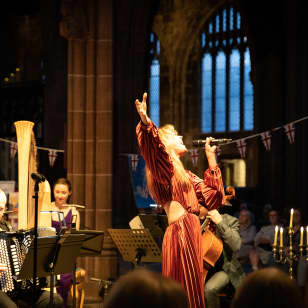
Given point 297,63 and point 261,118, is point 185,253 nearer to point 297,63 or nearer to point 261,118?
point 297,63

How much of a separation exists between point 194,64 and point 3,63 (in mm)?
7143

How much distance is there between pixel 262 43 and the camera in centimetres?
1891

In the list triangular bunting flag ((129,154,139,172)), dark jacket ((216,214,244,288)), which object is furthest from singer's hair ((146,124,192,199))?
triangular bunting flag ((129,154,139,172))

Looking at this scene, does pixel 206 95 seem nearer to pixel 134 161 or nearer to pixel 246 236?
pixel 246 236

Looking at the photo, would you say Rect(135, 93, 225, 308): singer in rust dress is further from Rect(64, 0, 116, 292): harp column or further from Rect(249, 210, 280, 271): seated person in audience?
Rect(249, 210, 280, 271): seated person in audience

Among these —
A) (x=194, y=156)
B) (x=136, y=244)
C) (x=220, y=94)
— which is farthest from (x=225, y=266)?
(x=220, y=94)

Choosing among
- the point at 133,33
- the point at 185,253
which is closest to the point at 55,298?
the point at 185,253

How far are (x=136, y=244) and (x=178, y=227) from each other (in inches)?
75.6

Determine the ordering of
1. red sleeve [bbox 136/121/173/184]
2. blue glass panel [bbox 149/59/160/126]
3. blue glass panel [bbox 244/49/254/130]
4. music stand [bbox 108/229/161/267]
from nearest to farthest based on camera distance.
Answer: red sleeve [bbox 136/121/173/184] → music stand [bbox 108/229/161/267] → blue glass panel [bbox 244/49/254/130] → blue glass panel [bbox 149/59/160/126]

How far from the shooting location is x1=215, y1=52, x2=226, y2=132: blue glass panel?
2370 cm

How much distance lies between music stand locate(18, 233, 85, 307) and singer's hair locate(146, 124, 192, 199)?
104 cm

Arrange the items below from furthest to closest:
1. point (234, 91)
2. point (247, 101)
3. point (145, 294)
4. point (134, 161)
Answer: point (234, 91), point (247, 101), point (134, 161), point (145, 294)

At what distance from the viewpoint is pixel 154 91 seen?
79.8ft

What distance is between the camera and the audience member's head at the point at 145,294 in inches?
76.0
